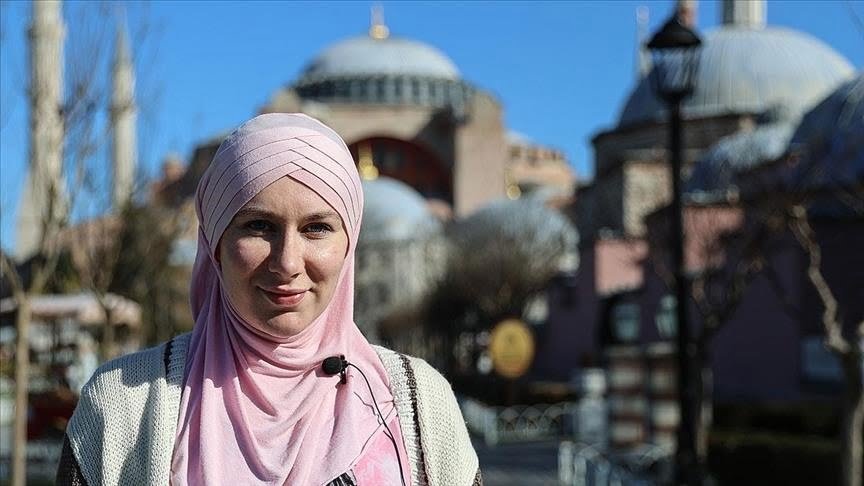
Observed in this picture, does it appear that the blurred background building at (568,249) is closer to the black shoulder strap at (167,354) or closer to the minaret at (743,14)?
the minaret at (743,14)

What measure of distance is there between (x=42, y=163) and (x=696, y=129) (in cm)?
3002

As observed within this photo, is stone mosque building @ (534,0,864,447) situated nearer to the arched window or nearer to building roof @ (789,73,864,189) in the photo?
building roof @ (789,73,864,189)

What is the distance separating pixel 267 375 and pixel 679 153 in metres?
7.82

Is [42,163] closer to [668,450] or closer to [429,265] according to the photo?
[668,450]

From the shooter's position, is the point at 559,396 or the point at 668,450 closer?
the point at 668,450

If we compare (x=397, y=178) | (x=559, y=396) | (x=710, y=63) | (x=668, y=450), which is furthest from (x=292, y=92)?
(x=668, y=450)

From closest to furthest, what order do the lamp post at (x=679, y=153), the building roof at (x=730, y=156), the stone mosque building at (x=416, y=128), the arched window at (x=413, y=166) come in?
the lamp post at (x=679, y=153) < the building roof at (x=730, y=156) < the stone mosque building at (x=416, y=128) < the arched window at (x=413, y=166)

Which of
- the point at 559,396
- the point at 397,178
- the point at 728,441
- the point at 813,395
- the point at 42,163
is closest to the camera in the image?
the point at 42,163

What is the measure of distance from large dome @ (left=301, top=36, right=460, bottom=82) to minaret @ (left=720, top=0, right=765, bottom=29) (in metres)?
26.0

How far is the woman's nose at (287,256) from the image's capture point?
1.99 m

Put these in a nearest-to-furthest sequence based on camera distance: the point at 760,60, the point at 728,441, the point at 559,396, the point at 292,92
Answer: the point at 728,441, the point at 559,396, the point at 760,60, the point at 292,92

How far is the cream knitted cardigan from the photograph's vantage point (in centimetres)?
196

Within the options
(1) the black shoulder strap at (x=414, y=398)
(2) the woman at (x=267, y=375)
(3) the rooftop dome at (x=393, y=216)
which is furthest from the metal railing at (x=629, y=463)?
(3) the rooftop dome at (x=393, y=216)

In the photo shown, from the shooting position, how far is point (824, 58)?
41531mm
